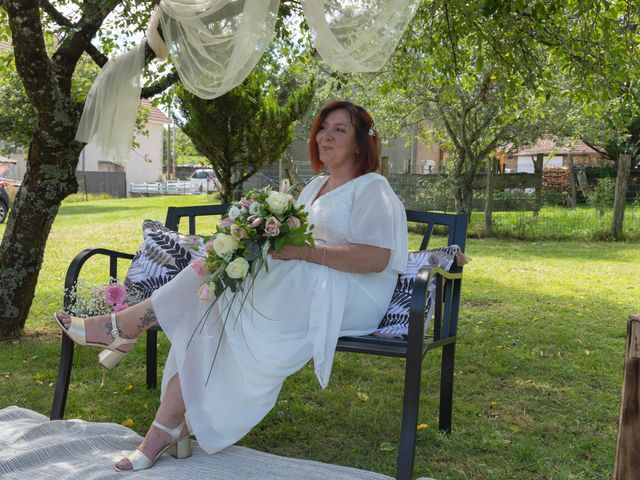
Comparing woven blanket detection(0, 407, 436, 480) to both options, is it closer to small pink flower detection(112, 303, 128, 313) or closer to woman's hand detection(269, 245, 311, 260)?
small pink flower detection(112, 303, 128, 313)

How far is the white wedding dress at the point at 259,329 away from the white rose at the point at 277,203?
0.26 meters

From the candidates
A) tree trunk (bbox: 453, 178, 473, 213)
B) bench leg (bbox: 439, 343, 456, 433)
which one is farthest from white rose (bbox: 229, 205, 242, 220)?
tree trunk (bbox: 453, 178, 473, 213)

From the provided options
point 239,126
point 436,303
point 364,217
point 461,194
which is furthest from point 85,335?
point 461,194

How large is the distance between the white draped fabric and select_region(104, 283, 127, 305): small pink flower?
55.1 inches

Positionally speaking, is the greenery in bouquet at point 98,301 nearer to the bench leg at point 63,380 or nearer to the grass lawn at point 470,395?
the bench leg at point 63,380

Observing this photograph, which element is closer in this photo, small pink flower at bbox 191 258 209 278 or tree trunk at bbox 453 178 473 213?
small pink flower at bbox 191 258 209 278

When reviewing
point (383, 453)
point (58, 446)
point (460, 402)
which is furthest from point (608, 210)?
point (58, 446)

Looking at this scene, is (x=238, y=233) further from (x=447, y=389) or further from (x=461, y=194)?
(x=461, y=194)

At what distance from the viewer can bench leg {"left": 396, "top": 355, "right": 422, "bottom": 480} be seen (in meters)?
2.77

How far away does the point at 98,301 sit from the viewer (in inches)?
135

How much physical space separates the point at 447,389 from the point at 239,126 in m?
6.43

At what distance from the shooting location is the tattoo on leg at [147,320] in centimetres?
320

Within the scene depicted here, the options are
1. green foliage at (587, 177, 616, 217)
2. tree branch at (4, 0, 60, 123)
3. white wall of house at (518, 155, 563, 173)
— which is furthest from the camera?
white wall of house at (518, 155, 563, 173)

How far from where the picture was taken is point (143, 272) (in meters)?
3.86
